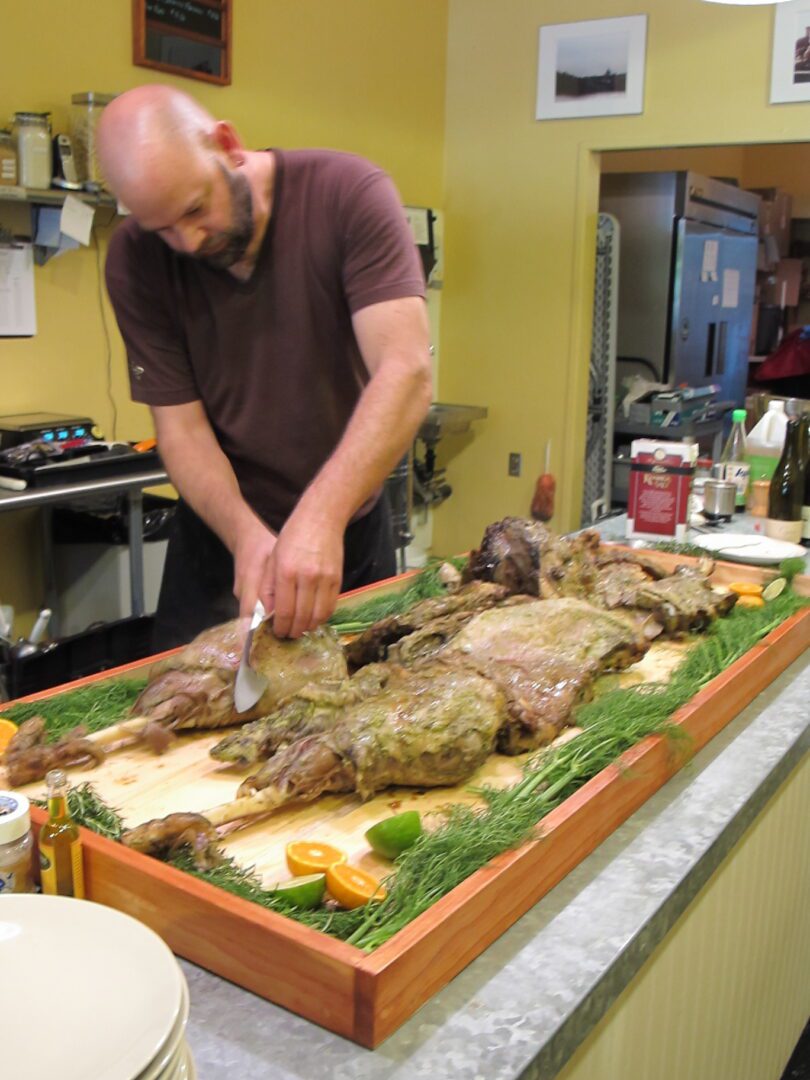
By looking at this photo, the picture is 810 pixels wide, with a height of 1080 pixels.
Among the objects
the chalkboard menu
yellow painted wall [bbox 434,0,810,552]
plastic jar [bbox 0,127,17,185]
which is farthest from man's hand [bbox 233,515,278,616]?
yellow painted wall [bbox 434,0,810,552]

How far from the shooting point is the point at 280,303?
6.45ft

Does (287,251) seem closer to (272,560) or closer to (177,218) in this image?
(177,218)

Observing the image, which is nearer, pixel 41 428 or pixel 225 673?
pixel 225 673

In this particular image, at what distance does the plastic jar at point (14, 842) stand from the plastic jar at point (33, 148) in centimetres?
298

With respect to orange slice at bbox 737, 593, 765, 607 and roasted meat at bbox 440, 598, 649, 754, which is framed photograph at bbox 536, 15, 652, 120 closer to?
orange slice at bbox 737, 593, 765, 607

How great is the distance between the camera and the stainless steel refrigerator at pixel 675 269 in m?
5.35

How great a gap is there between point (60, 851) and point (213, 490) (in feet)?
3.11

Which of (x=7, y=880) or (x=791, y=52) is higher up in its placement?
(x=791, y=52)

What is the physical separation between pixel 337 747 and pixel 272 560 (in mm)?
332

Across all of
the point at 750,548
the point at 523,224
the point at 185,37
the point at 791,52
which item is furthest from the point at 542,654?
the point at 523,224

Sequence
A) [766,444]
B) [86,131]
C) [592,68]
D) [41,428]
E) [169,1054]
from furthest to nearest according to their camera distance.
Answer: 1. [592,68]
2. [86,131]
3. [41,428]
4. [766,444]
5. [169,1054]

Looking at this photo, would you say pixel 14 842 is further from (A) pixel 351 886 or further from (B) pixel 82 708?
(B) pixel 82 708

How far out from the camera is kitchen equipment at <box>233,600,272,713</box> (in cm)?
137

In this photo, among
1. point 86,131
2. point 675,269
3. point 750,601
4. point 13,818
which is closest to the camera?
point 13,818
